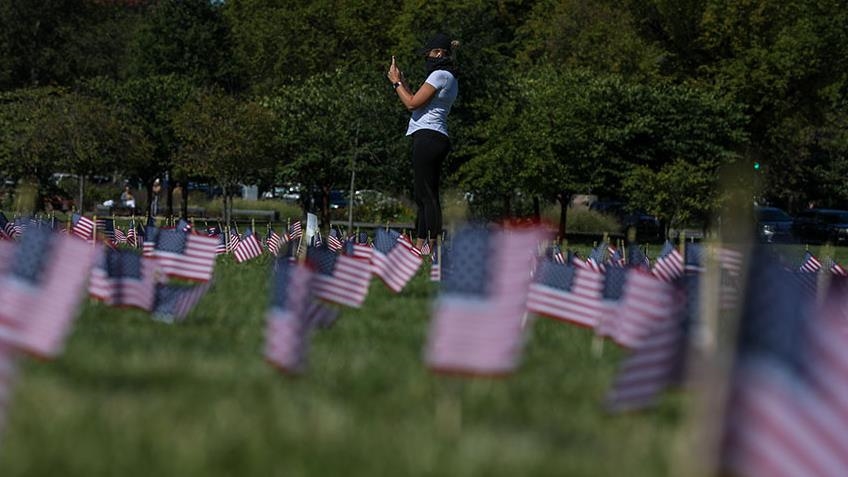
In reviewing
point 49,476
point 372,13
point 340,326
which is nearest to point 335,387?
point 49,476

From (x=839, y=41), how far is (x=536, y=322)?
185ft

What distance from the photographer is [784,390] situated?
5480mm

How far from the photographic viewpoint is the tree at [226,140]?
58219 millimetres

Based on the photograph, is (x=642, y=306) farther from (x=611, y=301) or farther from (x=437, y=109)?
(x=437, y=109)

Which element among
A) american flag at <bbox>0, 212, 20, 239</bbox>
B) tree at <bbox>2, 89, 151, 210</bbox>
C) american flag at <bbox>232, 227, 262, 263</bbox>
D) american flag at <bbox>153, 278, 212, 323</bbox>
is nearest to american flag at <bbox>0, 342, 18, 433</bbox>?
american flag at <bbox>153, 278, 212, 323</bbox>

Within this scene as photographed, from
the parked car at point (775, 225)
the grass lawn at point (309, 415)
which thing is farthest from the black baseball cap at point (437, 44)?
the parked car at point (775, 225)

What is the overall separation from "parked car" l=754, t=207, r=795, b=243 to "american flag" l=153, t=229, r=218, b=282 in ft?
162

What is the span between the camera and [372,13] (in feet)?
261

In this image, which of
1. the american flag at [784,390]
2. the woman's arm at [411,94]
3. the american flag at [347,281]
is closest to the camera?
the american flag at [784,390]

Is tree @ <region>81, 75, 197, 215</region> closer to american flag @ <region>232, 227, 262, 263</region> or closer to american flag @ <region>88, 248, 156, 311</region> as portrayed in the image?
american flag @ <region>232, 227, 262, 263</region>

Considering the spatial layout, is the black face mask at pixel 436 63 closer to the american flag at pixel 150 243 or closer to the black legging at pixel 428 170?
the black legging at pixel 428 170

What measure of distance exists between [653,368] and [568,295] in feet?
16.2

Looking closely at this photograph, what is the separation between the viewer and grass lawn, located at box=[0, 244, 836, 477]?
5973 millimetres

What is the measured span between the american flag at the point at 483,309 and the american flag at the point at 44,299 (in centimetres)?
163
